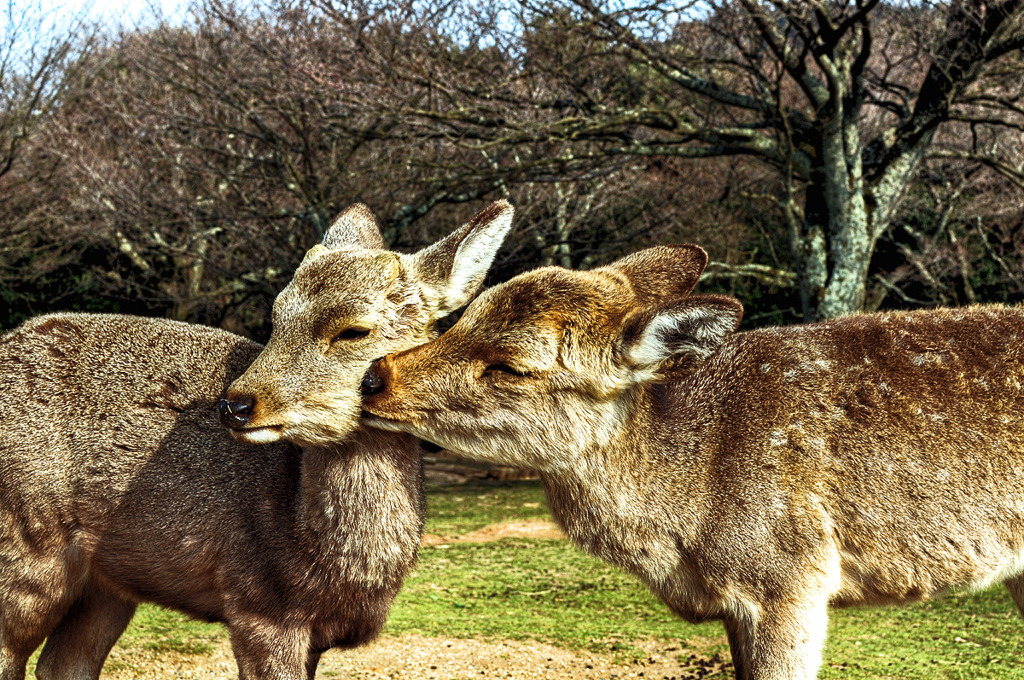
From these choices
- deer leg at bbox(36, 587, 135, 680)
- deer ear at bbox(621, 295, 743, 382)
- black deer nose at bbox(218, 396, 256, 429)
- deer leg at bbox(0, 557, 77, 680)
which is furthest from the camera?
deer leg at bbox(36, 587, 135, 680)

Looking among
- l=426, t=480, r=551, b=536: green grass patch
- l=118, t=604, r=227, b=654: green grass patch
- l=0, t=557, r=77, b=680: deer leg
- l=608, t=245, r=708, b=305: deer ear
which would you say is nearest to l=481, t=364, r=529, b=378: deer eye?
l=608, t=245, r=708, b=305: deer ear

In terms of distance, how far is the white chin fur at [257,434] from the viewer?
3.83 m

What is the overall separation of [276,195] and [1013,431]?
43.5ft

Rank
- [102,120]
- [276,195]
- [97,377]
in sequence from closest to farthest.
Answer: [97,377] < [276,195] < [102,120]

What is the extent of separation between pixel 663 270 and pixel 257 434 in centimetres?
193

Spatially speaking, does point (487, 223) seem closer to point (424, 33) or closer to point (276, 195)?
point (424, 33)

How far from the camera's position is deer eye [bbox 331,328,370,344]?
415 centimetres

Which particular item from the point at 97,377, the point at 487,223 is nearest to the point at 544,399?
the point at 487,223

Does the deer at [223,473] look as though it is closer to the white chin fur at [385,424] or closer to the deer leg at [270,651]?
the deer leg at [270,651]

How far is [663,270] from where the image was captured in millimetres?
4598

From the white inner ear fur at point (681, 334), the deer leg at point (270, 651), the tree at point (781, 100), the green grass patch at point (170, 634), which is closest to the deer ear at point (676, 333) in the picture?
the white inner ear fur at point (681, 334)

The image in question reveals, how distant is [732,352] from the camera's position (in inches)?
178

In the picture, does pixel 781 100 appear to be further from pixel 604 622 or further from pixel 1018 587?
pixel 1018 587

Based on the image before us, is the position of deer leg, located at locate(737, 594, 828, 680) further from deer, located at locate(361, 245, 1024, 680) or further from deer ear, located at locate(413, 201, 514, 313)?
deer ear, located at locate(413, 201, 514, 313)
